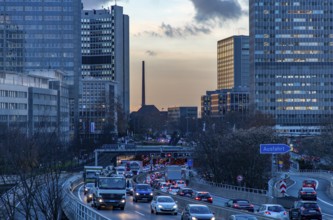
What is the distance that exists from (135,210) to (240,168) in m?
43.7

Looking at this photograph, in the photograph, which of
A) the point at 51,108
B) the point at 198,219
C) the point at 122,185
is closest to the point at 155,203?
the point at 122,185

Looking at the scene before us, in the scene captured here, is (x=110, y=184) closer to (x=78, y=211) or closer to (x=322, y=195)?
(x=78, y=211)

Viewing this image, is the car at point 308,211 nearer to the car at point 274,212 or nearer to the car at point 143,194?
the car at point 274,212

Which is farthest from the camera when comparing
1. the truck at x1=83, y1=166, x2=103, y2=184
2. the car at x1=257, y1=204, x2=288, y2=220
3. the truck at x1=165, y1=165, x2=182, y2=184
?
the truck at x1=165, y1=165, x2=182, y2=184

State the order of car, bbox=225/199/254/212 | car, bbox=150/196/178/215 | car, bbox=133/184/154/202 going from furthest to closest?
car, bbox=133/184/154/202 → car, bbox=225/199/254/212 → car, bbox=150/196/178/215

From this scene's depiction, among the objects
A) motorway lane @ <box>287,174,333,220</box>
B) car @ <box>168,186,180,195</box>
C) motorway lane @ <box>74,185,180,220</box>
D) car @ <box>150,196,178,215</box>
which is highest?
car @ <box>150,196,178,215</box>

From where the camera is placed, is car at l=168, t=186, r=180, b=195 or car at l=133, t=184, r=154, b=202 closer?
car at l=133, t=184, r=154, b=202

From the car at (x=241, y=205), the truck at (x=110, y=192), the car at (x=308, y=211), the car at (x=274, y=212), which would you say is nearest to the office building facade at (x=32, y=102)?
the car at (x=241, y=205)

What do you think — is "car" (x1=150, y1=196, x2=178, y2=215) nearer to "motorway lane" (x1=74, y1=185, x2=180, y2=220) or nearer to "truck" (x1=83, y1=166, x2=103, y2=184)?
"motorway lane" (x1=74, y1=185, x2=180, y2=220)

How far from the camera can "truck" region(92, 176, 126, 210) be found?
181 feet

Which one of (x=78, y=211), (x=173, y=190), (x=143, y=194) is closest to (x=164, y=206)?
(x=78, y=211)

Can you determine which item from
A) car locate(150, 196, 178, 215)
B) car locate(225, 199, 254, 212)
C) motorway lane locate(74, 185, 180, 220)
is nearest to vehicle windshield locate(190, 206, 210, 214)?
motorway lane locate(74, 185, 180, 220)

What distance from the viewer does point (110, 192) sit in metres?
55.6

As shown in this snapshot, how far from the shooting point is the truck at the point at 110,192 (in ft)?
181
